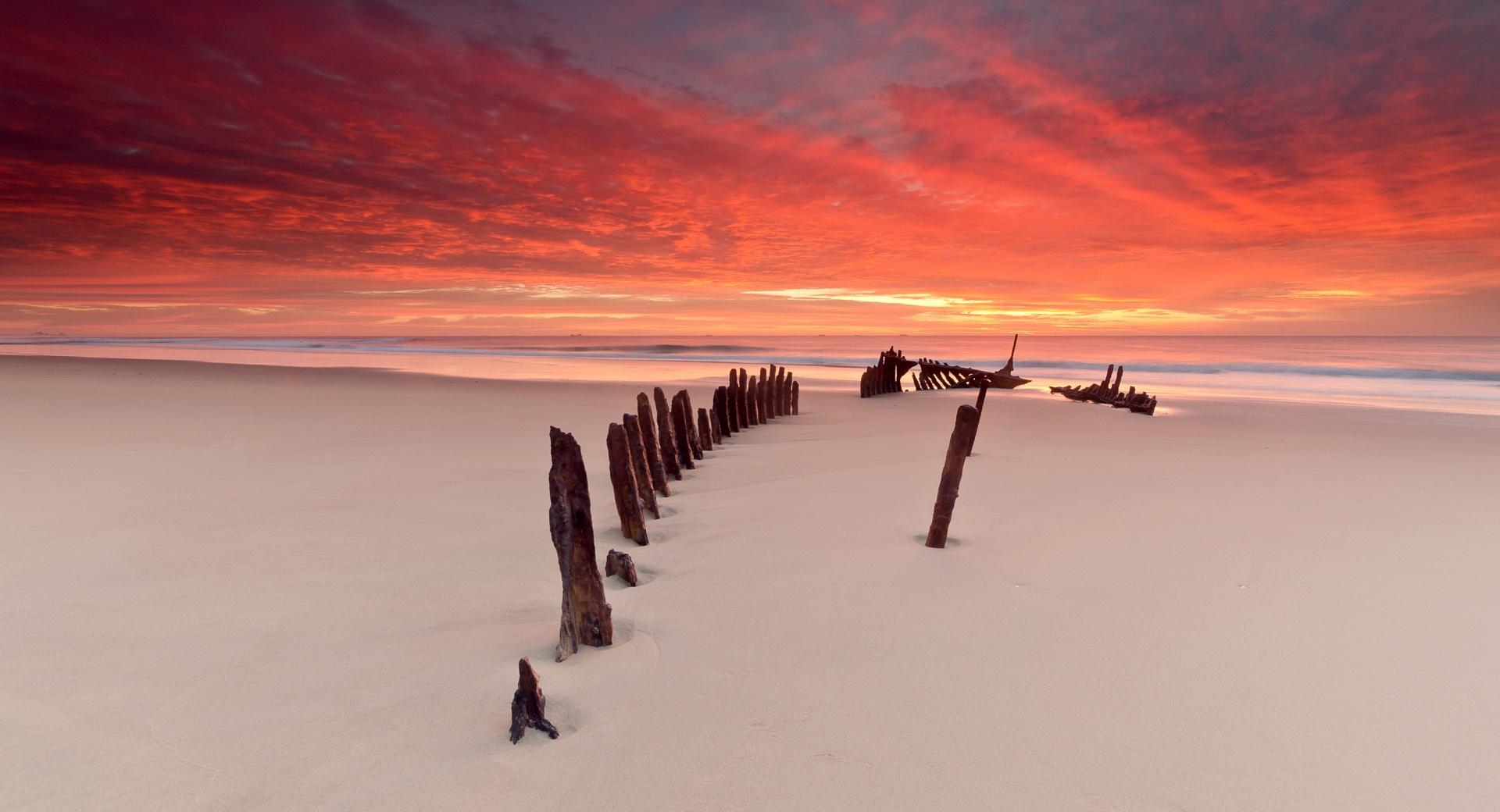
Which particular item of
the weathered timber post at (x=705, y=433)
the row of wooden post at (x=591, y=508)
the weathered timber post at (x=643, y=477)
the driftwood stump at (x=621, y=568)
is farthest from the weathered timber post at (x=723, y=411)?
the driftwood stump at (x=621, y=568)

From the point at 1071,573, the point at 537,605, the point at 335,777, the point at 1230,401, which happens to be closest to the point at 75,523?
the point at 537,605

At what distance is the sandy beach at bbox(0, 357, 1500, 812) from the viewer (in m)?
2.84

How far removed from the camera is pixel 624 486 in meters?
5.68

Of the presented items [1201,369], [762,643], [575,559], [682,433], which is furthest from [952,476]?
[1201,369]

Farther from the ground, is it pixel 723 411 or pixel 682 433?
pixel 682 433

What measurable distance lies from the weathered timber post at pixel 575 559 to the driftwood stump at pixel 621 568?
0.93 m

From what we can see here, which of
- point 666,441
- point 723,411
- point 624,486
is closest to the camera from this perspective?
point 624,486

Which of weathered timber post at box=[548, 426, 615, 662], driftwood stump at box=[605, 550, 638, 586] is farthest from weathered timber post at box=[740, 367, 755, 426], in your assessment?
weathered timber post at box=[548, 426, 615, 662]

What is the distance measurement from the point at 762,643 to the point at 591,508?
6.62 ft

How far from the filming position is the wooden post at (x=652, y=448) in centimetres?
743

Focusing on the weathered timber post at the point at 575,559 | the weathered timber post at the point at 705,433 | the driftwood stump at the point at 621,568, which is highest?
the weathered timber post at the point at 575,559

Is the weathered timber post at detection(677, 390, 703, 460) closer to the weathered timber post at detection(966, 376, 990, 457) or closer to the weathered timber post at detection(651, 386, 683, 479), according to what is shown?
the weathered timber post at detection(651, 386, 683, 479)

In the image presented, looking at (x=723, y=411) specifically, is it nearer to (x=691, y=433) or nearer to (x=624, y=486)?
(x=691, y=433)

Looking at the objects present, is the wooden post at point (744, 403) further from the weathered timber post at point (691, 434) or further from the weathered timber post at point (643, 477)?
the weathered timber post at point (643, 477)
